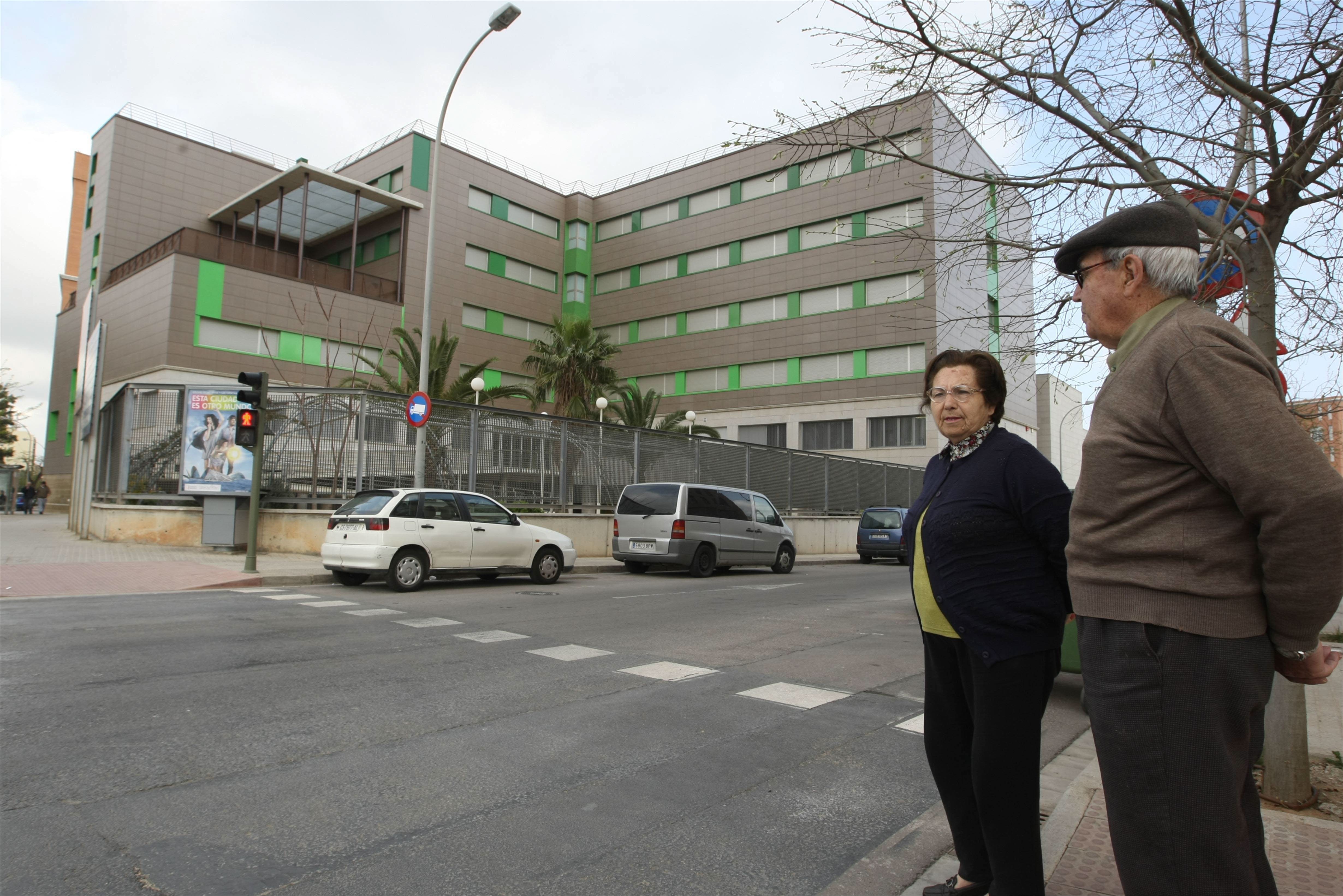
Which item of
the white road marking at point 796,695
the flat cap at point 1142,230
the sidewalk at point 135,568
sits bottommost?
the white road marking at point 796,695

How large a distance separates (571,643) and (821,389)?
1445 inches

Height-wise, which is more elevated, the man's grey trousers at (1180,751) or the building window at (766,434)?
the building window at (766,434)

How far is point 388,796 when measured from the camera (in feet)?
12.1

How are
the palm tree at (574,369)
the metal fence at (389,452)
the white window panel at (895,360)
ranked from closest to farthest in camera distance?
the metal fence at (389,452)
the palm tree at (574,369)
the white window panel at (895,360)

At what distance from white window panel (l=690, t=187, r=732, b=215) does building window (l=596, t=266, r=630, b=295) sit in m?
5.62

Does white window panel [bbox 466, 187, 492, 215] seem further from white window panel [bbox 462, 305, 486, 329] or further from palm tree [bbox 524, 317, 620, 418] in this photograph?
palm tree [bbox 524, 317, 620, 418]

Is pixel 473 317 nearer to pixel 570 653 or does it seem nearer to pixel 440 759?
pixel 570 653

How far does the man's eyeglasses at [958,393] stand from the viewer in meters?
2.75

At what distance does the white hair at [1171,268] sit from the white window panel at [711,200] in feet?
153

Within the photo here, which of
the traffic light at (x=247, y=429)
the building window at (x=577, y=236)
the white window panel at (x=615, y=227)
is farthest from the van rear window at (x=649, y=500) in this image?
the building window at (x=577, y=236)

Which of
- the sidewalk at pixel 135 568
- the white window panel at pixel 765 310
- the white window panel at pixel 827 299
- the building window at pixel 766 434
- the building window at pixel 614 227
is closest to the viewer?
the sidewalk at pixel 135 568

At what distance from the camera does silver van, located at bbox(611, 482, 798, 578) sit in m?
16.6

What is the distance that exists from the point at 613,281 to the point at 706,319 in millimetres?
7355

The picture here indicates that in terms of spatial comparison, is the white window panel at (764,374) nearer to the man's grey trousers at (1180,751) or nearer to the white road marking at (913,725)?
A: the white road marking at (913,725)
